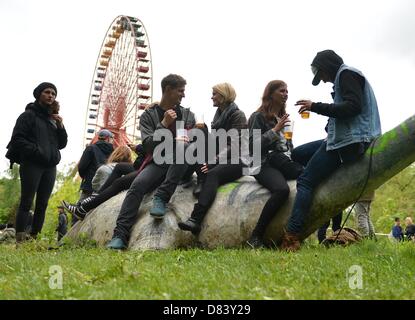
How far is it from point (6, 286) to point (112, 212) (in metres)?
3.54

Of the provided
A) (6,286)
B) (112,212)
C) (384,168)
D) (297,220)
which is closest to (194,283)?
(6,286)

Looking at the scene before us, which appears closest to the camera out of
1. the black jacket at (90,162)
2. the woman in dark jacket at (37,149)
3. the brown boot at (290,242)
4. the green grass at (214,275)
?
the green grass at (214,275)

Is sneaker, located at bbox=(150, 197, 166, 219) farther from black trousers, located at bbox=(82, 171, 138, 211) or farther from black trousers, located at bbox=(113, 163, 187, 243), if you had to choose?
black trousers, located at bbox=(82, 171, 138, 211)

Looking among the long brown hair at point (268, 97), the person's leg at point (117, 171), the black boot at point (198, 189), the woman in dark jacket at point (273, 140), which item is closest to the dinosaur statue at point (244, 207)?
the black boot at point (198, 189)

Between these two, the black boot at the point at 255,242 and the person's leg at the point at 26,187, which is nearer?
the black boot at the point at 255,242

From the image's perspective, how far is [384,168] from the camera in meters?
5.97

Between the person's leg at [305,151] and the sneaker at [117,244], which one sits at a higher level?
the person's leg at [305,151]

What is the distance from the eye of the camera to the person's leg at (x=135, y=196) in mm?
6664

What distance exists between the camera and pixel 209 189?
22.2 ft

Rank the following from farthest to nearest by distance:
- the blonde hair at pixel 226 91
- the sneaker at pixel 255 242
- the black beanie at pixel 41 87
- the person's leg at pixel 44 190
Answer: the black beanie at pixel 41 87 < the person's leg at pixel 44 190 < the blonde hair at pixel 226 91 < the sneaker at pixel 255 242

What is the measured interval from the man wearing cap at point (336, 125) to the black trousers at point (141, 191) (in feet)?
4.84

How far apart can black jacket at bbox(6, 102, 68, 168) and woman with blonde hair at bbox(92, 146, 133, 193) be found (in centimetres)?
82

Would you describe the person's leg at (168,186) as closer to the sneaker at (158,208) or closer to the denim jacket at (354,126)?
the sneaker at (158,208)

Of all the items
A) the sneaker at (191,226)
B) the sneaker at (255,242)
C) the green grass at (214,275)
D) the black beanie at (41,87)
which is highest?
the black beanie at (41,87)
